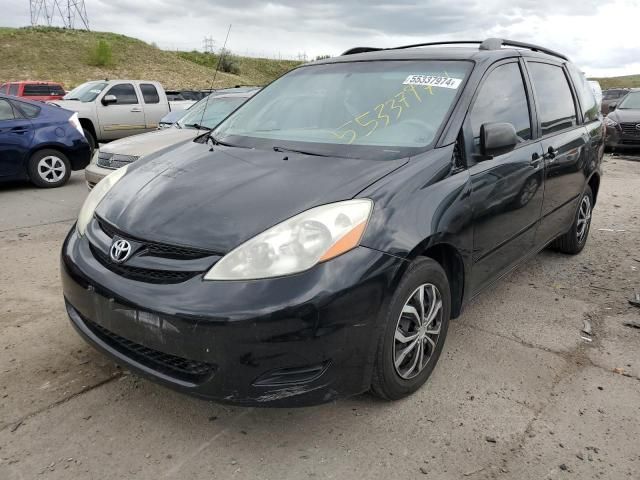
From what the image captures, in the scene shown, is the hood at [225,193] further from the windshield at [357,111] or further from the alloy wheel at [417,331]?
the alloy wheel at [417,331]

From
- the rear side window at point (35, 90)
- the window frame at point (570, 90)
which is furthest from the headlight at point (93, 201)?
the rear side window at point (35, 90)

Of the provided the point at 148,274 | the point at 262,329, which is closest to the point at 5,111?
the point at 148,274

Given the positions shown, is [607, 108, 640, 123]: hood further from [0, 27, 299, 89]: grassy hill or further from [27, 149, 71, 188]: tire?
[0, 27, 299, 89]: grassy hill

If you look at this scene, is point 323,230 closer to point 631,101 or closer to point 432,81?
point 432,81

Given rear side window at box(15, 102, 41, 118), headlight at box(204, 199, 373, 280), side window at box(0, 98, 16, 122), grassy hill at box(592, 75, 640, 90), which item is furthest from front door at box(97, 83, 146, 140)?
grassy hill at box(592, 75, 640, 90)

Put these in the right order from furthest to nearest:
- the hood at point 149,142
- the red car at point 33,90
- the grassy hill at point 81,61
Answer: the grassy hill at point 81,61 < the red car at point 33,90 < the hood at point 149,142

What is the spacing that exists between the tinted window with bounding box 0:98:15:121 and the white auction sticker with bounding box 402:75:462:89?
22.7 ft

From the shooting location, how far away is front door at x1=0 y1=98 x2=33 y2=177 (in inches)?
306

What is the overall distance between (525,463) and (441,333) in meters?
0.74

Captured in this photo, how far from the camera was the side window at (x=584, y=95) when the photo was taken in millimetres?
4770

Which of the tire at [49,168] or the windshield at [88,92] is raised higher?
the windshield at [88,92]

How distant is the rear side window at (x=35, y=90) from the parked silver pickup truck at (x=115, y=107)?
566 centimetres

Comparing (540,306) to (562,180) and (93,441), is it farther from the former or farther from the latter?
(93,441)

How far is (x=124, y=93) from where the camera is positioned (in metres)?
13.6
